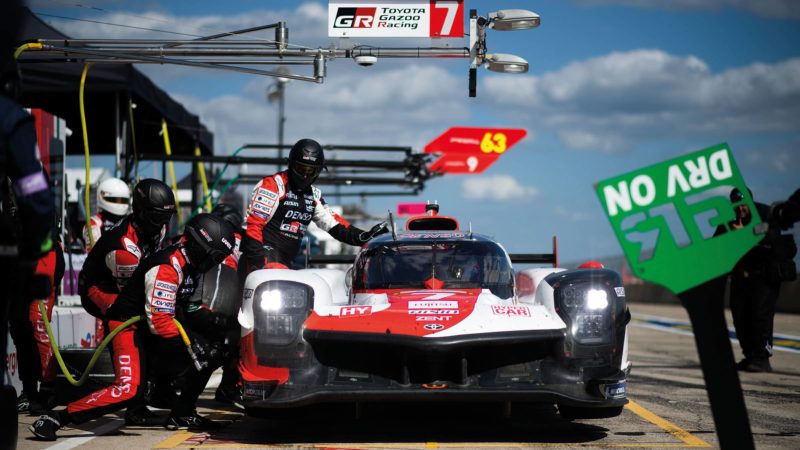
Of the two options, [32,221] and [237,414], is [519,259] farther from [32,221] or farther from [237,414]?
[32,221]

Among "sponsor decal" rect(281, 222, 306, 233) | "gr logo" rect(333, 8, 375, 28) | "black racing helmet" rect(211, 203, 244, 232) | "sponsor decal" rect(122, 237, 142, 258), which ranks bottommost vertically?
"sponsor decal" rect(122, 237, 142, 258)

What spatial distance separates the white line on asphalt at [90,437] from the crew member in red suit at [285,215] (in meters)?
1.89

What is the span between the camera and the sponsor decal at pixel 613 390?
6.29 metres

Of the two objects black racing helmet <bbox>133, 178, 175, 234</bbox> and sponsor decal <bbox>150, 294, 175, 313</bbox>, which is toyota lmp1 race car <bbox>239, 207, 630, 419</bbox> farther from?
black racing helmet <bbox>133, 178, 175, 234</bbox>

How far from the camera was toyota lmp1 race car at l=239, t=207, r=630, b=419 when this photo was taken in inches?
239

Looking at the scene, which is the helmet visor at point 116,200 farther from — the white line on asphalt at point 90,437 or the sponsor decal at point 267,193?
the white line on asphalt at point 90,437

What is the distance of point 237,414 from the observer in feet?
25.8

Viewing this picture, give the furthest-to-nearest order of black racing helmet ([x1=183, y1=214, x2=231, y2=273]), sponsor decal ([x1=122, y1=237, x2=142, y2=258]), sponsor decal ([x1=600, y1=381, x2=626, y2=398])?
sponsor decal ([x1=122, y1=237, x2=142, y2=258]) → black racing helmet ([x1=183, y1=214, x2=231, y2=273]) → sponsor decal ([x1=600, y1=381, x2=626, y2=398])

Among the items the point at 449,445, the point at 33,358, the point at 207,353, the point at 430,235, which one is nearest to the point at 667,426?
the point at 449,445

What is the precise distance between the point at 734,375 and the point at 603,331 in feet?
7.69

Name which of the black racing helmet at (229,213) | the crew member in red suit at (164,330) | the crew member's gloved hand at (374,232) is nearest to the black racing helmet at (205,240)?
the crew member in red suit at (164,330)

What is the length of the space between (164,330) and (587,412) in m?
2.72

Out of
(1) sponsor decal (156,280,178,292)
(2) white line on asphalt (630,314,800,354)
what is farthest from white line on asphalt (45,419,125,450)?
(2) white line on asphalt (630,314,800,354)

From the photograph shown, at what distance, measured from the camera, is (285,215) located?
892cm
